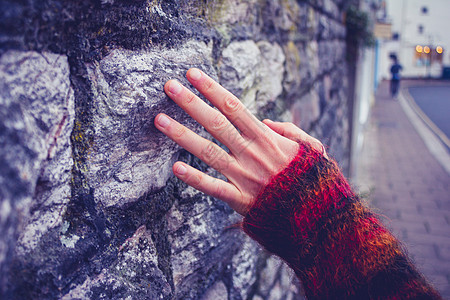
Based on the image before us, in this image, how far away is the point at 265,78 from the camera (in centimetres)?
145

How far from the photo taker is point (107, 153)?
70cm

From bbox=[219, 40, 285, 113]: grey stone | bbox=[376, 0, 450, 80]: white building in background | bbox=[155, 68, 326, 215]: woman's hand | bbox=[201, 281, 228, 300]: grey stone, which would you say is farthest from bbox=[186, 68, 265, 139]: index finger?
bbox=[376, 0, 450, 80]: white building in background

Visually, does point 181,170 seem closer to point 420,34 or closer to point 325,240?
point 325,240

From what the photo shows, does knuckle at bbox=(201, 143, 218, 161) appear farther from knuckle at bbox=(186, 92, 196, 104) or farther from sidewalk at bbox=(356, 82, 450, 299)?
sidewalk at bbox=(356, 82, 450, 299)

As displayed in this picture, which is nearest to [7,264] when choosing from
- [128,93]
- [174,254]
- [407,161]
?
[128,93]

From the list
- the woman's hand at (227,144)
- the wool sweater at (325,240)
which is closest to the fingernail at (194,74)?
the woman's hand at (227,144)

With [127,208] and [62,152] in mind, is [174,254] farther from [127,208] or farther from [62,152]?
[62,152]

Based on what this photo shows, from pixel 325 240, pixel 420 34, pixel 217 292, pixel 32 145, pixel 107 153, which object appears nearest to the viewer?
pixel 32 145

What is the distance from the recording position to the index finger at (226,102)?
2.72 ft

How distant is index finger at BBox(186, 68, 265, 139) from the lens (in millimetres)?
828

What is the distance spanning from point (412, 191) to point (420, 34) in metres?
32.7

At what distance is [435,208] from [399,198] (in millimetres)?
485

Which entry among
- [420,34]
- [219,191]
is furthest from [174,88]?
[420,34]

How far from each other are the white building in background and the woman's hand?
111ft
